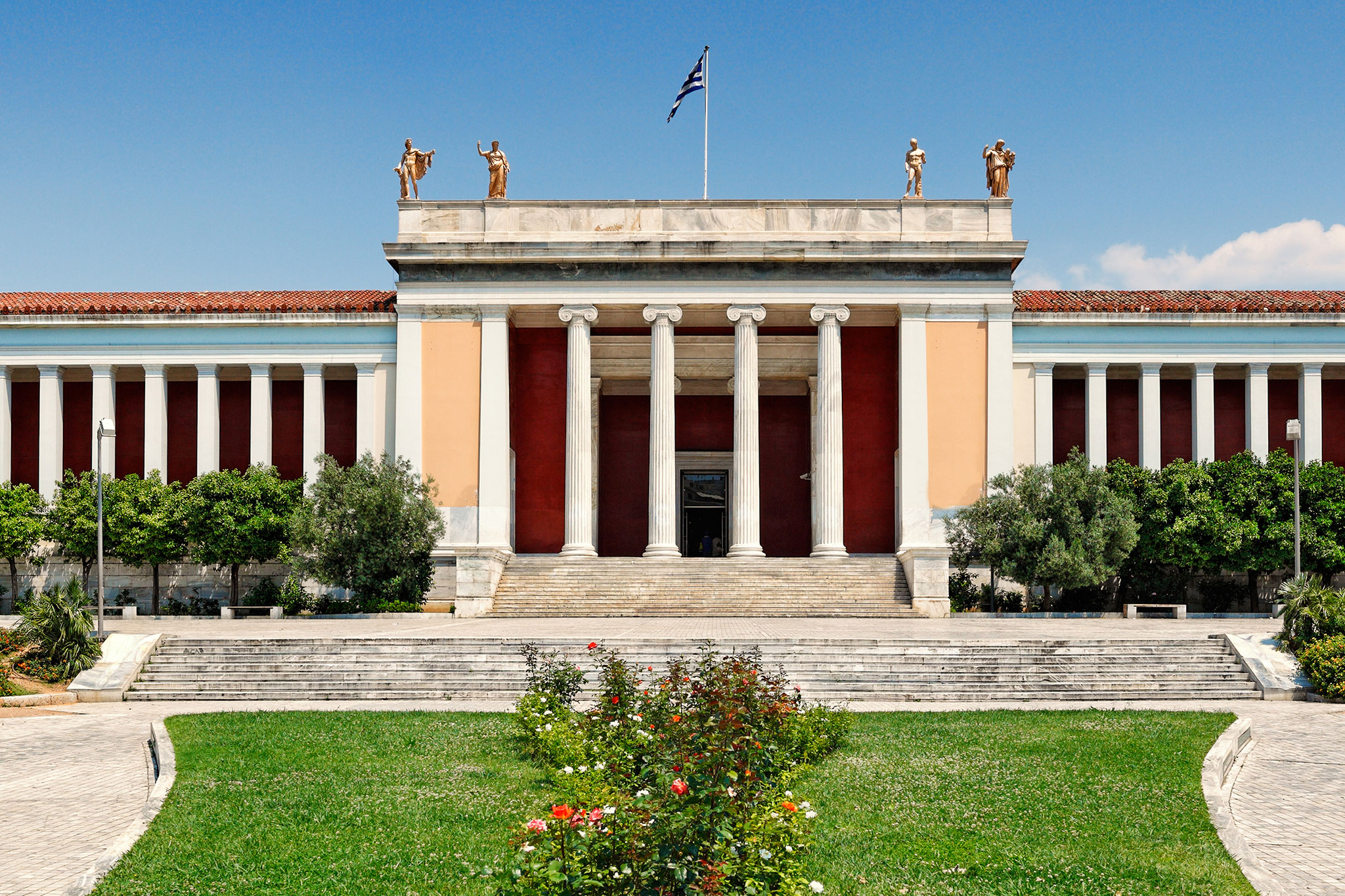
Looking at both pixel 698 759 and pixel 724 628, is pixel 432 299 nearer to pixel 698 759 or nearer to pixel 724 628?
pixel 724 628

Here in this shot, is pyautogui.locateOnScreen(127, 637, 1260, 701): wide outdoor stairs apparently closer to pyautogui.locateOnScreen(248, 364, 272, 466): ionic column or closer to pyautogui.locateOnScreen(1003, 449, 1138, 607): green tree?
pyautogui.locateOnScreen(1003, 449, 1138, 607): green tree

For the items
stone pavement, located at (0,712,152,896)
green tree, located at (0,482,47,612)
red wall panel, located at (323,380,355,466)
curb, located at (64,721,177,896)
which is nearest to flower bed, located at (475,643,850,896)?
curb, located at (64,721,177,896)

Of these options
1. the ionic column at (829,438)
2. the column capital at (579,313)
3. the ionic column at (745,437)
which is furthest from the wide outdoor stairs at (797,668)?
the column capital at (579,313)

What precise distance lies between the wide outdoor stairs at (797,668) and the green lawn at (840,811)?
13.4ft

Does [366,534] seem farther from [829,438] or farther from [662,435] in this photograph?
[829,438]

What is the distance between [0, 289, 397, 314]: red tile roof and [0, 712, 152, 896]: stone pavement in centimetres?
2147

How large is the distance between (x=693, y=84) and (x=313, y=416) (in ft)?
52.9

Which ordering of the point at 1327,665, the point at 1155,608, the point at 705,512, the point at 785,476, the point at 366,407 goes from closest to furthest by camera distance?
the point at 1327,665, the point at 1155,608, the point at 366,407, the point at 785,476, the point at 705,512

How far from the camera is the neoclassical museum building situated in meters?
35.6

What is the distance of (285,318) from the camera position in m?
37.2

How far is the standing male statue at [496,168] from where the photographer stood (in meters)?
36.8

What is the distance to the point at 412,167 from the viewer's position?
1448 inches

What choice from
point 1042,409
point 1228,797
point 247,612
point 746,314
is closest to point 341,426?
point 247,612

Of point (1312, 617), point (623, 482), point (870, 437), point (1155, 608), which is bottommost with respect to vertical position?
point (1155, 608)
